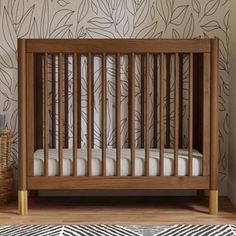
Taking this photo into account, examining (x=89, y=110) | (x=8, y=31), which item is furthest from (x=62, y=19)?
(x=89, y=110)

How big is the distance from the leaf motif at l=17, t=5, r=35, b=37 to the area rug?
3.73 feet

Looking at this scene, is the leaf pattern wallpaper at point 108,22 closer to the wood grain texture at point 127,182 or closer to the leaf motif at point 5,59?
the leaf motif at point 5,59

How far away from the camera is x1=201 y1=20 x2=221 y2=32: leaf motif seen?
2617 mm

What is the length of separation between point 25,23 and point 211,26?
1.05 metres

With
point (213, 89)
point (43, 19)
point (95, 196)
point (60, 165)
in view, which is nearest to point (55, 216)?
point (60, 165)

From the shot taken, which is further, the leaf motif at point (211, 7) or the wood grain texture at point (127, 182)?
the leaf motif at point (211, 7)

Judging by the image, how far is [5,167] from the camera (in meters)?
2.41

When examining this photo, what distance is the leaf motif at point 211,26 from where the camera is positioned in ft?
8.59

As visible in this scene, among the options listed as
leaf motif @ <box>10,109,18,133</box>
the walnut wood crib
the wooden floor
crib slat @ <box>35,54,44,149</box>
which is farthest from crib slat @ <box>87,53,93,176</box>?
leaf motif @ <box>10,109,18,133</box>

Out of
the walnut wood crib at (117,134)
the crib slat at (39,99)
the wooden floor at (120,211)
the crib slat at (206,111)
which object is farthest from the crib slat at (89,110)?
the crib slat at (206,111)

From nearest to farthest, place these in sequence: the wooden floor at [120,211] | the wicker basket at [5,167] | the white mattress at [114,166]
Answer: the wooden floor at [120,211] → the white mattress at [114,166] → the wicker basket at [5,167]

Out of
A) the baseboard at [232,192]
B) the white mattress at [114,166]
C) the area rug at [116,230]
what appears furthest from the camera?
the baseboard at [232,192]

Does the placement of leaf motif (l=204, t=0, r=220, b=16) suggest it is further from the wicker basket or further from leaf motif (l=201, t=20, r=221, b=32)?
the wicker basket

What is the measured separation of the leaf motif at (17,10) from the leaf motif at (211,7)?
1.04 meters
